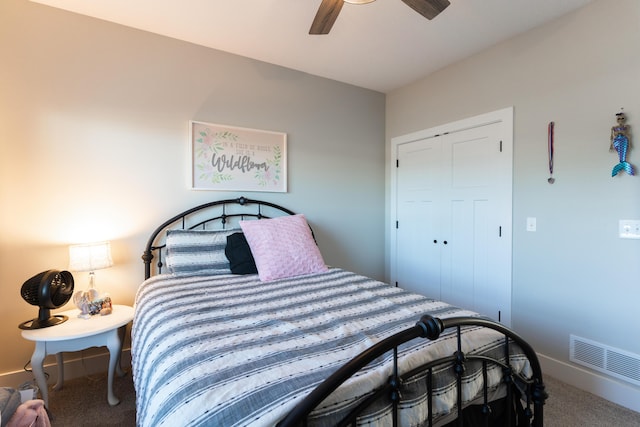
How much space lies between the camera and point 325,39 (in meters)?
2.39

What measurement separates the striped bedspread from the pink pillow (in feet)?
0.95

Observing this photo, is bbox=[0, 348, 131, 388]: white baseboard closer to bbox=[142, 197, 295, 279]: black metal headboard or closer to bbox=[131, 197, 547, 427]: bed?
bbox=[142, 197, 295, 279]: black metal headboard

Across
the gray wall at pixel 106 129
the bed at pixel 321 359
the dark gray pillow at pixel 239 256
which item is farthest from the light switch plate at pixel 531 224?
the dark gray pillow at pixel 239 256

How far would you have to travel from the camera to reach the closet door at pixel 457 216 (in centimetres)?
246

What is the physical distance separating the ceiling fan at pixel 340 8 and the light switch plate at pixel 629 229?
5.47 feet

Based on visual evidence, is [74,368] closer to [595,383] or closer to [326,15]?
[326,15]

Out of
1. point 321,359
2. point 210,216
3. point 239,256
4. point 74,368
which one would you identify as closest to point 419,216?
point 239,256

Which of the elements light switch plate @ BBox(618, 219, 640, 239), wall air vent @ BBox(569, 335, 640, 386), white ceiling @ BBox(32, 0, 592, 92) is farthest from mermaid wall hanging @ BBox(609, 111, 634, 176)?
wall air vent @ BBox(569, 335, 640, 386)

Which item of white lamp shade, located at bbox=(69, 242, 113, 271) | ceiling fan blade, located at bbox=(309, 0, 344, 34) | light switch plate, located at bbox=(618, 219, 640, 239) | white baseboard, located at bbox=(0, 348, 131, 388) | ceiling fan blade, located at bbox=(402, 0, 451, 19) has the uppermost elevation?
ceiling fan blade, located at bbox=(309, 0, 344, 34)

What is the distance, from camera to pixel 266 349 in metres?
1.00

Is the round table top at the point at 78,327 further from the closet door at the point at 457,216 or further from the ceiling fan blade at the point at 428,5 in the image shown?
the closet door at the point at 457,216

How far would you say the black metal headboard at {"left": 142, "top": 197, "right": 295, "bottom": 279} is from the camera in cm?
234

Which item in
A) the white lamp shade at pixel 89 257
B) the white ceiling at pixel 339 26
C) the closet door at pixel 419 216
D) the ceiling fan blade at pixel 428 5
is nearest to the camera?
the ceiling fan blade at pixel 428 5

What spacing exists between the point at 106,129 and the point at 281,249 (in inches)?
60.4
